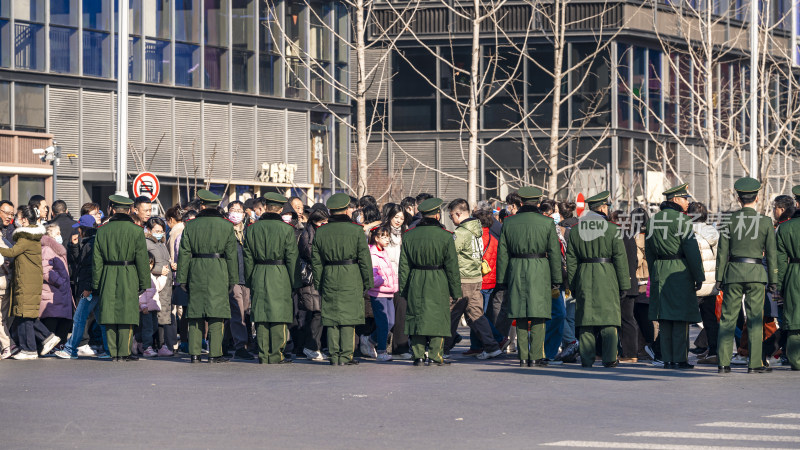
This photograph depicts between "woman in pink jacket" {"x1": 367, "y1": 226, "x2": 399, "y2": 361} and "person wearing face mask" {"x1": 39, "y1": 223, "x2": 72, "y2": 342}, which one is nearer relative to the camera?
"woman in pink jacket" {"x1": 367, "y1": 226, "x2": 399, "y2": 361}

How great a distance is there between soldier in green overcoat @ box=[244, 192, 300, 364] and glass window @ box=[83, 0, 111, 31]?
785 inches

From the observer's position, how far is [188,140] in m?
37.7

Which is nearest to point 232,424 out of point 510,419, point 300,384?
point 510,419

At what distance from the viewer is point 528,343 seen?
16484 mm

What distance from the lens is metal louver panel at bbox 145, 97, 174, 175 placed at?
36.5 m

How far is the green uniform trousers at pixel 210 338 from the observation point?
1675 centimetres

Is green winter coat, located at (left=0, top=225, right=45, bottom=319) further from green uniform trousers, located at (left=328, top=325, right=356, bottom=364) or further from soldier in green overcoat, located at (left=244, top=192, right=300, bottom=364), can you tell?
green uniform trousers, located at (left=328, top=325, right=356, bottom=364)

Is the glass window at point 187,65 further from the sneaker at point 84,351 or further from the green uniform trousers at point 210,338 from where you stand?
the green uniform trousers at point 210,338

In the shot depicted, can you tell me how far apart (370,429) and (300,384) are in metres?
3.37

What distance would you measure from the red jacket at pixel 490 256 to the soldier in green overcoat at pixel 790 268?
3633 millimetres

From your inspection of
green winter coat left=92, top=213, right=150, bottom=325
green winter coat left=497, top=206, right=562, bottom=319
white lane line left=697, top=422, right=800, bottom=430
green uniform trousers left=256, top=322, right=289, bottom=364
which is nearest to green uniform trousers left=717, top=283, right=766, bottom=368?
green winter coat left=497, top=206, right=562, bottom=319

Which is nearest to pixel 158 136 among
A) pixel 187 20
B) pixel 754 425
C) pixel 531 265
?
pixel 187 20

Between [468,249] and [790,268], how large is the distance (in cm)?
373

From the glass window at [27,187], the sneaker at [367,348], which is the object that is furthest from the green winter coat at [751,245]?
the glass window at [27,187]
